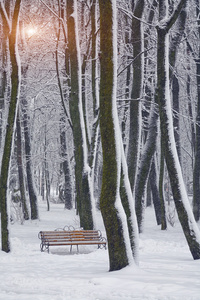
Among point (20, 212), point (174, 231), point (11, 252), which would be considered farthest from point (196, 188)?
point (11, 252)

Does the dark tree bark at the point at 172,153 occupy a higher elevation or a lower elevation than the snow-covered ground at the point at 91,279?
higher

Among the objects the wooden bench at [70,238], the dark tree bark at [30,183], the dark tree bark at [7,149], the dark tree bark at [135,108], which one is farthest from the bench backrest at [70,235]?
the dark tree bark at [30,183]

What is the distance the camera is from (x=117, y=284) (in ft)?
18.5

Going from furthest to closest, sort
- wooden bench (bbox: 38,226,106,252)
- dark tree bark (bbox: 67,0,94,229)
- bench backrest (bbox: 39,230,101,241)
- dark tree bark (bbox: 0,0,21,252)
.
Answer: dark tree bark (bbox: 67,0,94,229), bench backrest (bbox: 39,230,101,241), wooden bench (bbox: 38,226,106,252), dark tree bark (bbox: 0,0,21,252)

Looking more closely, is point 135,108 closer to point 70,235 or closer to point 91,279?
point 70,235

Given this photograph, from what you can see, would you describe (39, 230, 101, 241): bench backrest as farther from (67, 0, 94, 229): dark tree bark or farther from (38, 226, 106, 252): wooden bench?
(67, 0, 94, 229): dark tree bark

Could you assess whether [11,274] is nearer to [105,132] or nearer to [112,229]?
[112,229]

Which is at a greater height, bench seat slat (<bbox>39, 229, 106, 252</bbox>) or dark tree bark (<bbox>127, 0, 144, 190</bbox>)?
dark tree bark (<bbox>127, 0, 144, 190</bbox>)

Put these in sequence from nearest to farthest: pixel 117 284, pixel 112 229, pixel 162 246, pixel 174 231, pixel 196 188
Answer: pixel 117 284, pixel 112 229, pixel 162 246, pixel 174 231, pixel 196 188

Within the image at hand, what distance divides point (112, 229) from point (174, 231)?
9.52 m

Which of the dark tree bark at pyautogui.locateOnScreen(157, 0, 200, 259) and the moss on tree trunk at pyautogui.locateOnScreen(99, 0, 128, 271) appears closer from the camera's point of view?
the moss on tree trunk at pyautogui.locateOnScreen(99, 0, 128, 271)

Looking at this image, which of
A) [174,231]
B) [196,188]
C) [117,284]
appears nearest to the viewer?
[117,284]

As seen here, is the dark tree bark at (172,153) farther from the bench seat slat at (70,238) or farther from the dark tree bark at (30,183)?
the dark tree bark at (30,183)

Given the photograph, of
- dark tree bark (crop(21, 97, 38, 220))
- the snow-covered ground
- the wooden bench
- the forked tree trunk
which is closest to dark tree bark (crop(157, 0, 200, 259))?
the snow-covered ground
